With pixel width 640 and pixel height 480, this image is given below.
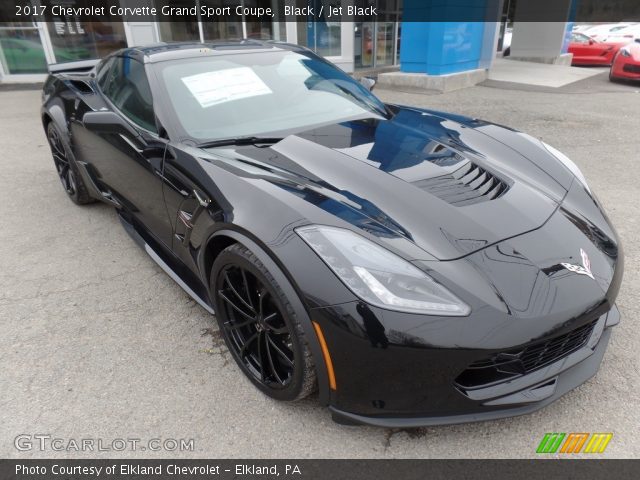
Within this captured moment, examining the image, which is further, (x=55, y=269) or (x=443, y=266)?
(x=55, y=269)

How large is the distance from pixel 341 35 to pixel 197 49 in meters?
9.68

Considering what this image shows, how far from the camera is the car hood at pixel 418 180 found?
177cm

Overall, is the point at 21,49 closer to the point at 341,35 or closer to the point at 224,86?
the point at 341,35

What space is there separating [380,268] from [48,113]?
3.83 metres

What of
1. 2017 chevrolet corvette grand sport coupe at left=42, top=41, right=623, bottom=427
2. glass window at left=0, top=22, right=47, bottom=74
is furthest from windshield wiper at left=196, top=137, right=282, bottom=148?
glass window at left=0, top=22, right=47, bottom=74

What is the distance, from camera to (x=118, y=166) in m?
2.97

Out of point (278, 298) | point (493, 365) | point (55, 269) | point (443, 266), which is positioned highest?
point (443, 266)

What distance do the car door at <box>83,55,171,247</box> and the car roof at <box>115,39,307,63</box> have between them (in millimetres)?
78

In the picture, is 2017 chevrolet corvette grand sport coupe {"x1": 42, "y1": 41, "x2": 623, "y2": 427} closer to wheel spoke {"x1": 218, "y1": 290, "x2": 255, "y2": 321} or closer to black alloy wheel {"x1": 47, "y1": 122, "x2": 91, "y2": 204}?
wheel spoke {"x1": 218, "y1": 290, "x2": 255, "y2": 321}

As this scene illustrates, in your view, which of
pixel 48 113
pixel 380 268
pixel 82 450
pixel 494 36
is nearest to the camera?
pixel 380 268

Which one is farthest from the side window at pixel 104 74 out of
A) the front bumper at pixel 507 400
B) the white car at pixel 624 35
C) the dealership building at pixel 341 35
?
the white car at pixel 624 35

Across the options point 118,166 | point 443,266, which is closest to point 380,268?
point 443,266

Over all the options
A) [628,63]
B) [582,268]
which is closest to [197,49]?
[582,268]

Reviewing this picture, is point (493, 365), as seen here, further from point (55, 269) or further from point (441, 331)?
point (55, 269)
